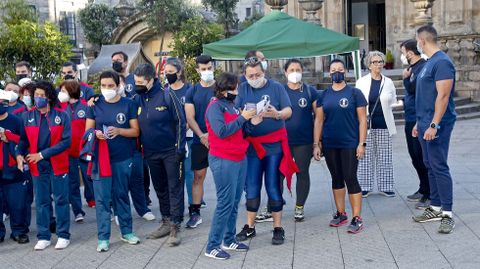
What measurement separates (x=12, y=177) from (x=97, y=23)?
1236 inches

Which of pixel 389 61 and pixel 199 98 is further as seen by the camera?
pixel 389 61

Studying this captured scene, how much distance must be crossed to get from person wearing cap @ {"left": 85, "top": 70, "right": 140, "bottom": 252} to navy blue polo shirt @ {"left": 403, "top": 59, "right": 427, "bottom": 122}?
11.1 ft

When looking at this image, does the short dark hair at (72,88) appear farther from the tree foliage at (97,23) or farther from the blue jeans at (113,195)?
the tree foliage at (97,23)

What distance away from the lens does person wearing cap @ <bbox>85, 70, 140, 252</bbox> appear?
6.37 meters

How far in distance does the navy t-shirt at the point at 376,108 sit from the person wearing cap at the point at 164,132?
2.73m

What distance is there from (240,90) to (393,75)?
14145 millimetres

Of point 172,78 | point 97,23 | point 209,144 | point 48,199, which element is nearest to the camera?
point 209,144

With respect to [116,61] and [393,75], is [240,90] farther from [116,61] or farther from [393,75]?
[393,75]

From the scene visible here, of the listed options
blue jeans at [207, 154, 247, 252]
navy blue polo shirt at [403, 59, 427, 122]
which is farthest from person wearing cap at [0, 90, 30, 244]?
navy blue polo shirt at [403, 59, 427, 122]

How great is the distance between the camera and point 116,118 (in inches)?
254

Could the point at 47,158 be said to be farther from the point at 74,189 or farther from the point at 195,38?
the point at 195,38

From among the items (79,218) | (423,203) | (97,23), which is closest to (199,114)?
(79,218)

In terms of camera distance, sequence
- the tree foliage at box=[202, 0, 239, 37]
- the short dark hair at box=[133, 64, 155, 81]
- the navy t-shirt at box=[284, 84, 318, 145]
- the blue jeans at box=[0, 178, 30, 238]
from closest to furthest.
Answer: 1. the short dark hair at box=[133, 64, 155, 81]
2. the blue jeans at box=[0, 178, 30, 238]
3. the navy t-shirt at box=[284, 84, 318, 145]
4. the tree foliage at box=[202, 0, 239, 37]

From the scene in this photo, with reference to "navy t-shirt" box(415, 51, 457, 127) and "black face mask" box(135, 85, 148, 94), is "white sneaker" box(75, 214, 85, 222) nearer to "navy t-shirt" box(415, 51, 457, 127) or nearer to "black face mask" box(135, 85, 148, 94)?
"black face mask" box(135, 85, 148, 94)
